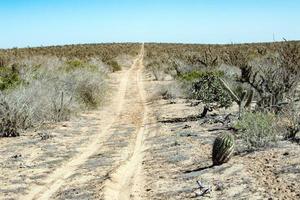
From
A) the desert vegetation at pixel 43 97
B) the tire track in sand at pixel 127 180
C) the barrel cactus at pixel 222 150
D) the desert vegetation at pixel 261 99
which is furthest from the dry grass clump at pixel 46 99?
the barrel cactus at pixel 222 150

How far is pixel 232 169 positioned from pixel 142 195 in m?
1.88

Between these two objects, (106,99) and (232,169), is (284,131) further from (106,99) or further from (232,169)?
(106,99)

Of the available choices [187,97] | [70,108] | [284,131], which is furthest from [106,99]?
[284,131]

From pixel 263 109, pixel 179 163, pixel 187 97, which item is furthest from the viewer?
pixel 187 97

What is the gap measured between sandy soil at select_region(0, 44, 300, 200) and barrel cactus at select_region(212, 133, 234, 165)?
15 centimetres

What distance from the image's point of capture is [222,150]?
36.1 feet

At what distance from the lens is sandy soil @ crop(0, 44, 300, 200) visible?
376 inches

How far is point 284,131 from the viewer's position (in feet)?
43.4

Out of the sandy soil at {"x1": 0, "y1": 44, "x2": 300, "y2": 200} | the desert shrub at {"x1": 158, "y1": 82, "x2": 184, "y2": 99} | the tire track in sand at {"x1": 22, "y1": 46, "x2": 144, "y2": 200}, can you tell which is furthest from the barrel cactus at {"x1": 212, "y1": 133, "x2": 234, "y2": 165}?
the desert shrub at {"x1": 158, "y1": 82, "x2": 184, "y2": 99}

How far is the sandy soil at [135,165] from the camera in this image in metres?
9.55

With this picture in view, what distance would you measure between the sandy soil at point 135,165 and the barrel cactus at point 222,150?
15 centimetres

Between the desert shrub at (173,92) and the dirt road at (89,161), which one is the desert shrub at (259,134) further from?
the desert shrub at (173,92)

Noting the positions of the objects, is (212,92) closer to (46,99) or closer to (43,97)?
(46,99)

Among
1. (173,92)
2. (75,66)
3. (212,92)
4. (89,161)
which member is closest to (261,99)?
(212,92)
